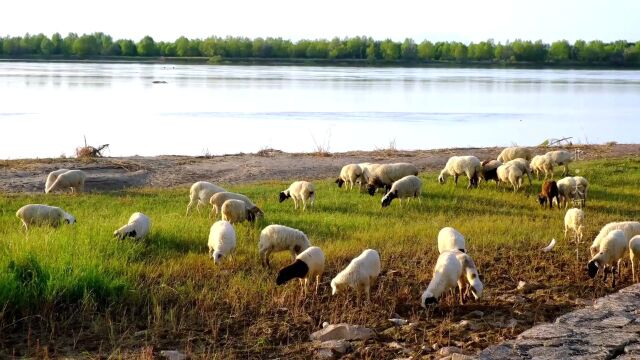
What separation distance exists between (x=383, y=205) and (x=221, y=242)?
5192mm

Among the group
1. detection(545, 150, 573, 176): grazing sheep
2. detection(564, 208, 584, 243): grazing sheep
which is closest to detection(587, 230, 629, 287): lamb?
detection(564, 208, 584, 243): grazing sheep

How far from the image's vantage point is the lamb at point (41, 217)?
11.7 m

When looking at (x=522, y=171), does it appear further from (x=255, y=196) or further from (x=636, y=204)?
(x=255, y=196)

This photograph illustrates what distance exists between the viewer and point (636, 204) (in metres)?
15.1

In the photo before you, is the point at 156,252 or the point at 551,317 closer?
the point at 551,317

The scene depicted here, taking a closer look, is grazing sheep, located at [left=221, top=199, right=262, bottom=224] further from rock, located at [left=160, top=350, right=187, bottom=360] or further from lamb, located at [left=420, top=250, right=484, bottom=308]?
rock, located at [left=160, top=350, right=187, bottom=360]

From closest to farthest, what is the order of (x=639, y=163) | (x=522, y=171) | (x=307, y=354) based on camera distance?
(x=307, y=354)
(x=522, y=171)
(x=639, y=163)

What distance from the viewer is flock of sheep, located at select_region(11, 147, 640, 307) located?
8656 mm

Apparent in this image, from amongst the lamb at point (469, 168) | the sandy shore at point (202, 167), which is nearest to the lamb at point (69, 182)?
the sandy shore at point (202, 167)

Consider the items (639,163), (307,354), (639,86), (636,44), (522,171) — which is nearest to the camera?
(307,354)

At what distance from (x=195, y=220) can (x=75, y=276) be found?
4.48m

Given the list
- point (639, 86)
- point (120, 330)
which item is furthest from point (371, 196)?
point (639, 86)

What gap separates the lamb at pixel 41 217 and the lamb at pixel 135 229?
4.84 ft

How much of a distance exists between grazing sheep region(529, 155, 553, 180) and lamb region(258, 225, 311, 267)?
964 cm
